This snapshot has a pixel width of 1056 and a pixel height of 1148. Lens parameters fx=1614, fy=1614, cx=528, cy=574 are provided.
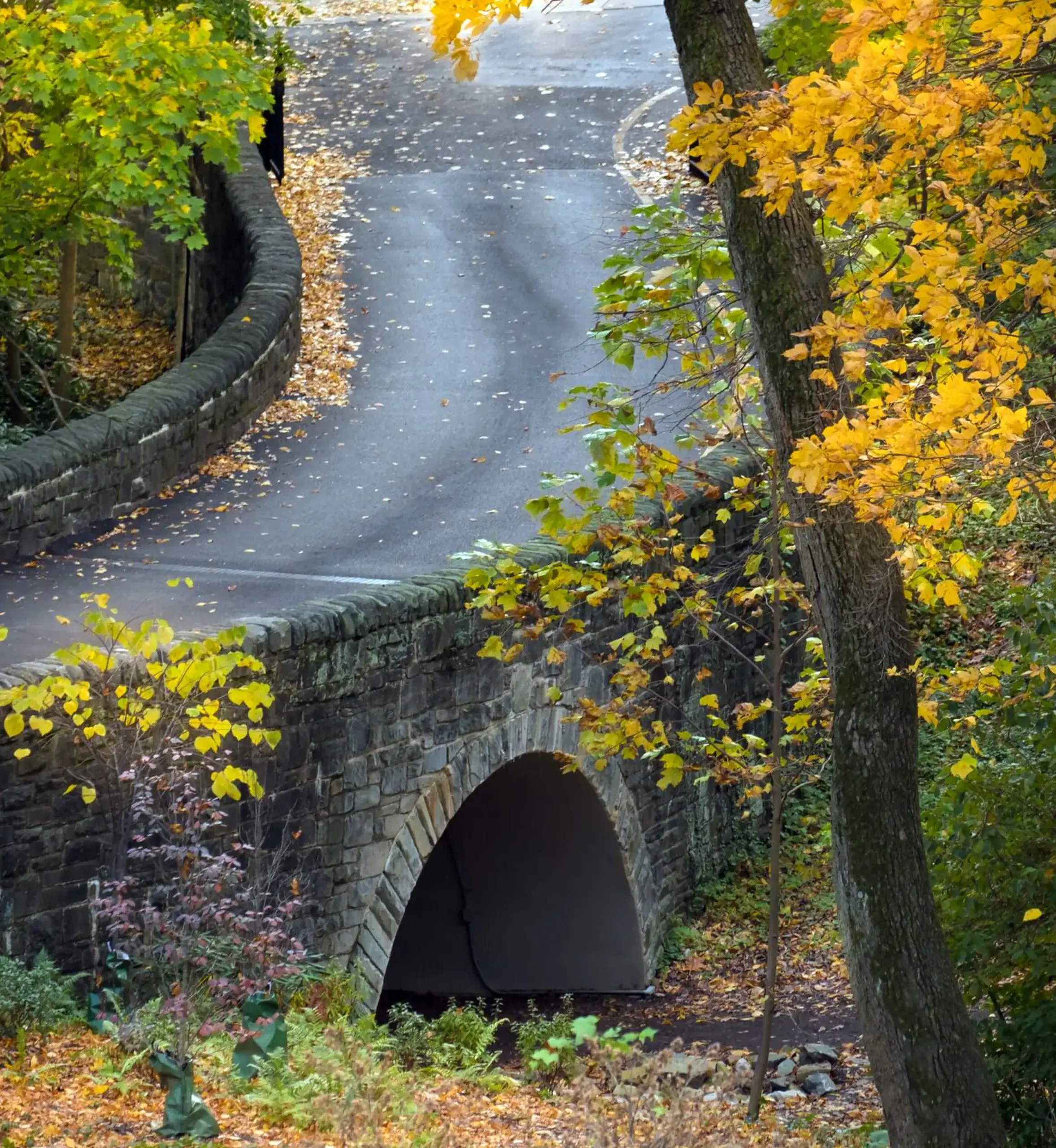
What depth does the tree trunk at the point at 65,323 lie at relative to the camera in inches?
593

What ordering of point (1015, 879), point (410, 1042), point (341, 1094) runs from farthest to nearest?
1. point (410, 1042)
2. point (1015, 879)
3. point (341, 1094)

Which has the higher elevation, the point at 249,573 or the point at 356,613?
the point at 249,573

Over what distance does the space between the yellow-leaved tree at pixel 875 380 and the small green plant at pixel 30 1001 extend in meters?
2.56

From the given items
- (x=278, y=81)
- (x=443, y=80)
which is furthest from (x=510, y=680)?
(x=443, y=80)

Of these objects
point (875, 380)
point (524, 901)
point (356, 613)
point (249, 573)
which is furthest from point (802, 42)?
point (356, 613)

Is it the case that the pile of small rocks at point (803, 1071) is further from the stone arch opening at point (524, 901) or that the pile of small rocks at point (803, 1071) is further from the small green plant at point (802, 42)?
the small green plant at point (802, 42)

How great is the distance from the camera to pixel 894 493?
5.31m

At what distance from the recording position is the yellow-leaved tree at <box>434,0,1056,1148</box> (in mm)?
5090

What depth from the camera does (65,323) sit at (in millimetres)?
15141

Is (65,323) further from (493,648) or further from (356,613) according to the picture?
(493,648)

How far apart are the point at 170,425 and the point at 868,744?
26.7 ft

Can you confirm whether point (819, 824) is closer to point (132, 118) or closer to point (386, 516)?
point (386, 516)

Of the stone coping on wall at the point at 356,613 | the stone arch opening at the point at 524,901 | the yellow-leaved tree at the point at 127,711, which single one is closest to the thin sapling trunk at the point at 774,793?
the stone coping on wall at the point at 356,613

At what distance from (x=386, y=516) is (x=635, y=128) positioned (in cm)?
1297
